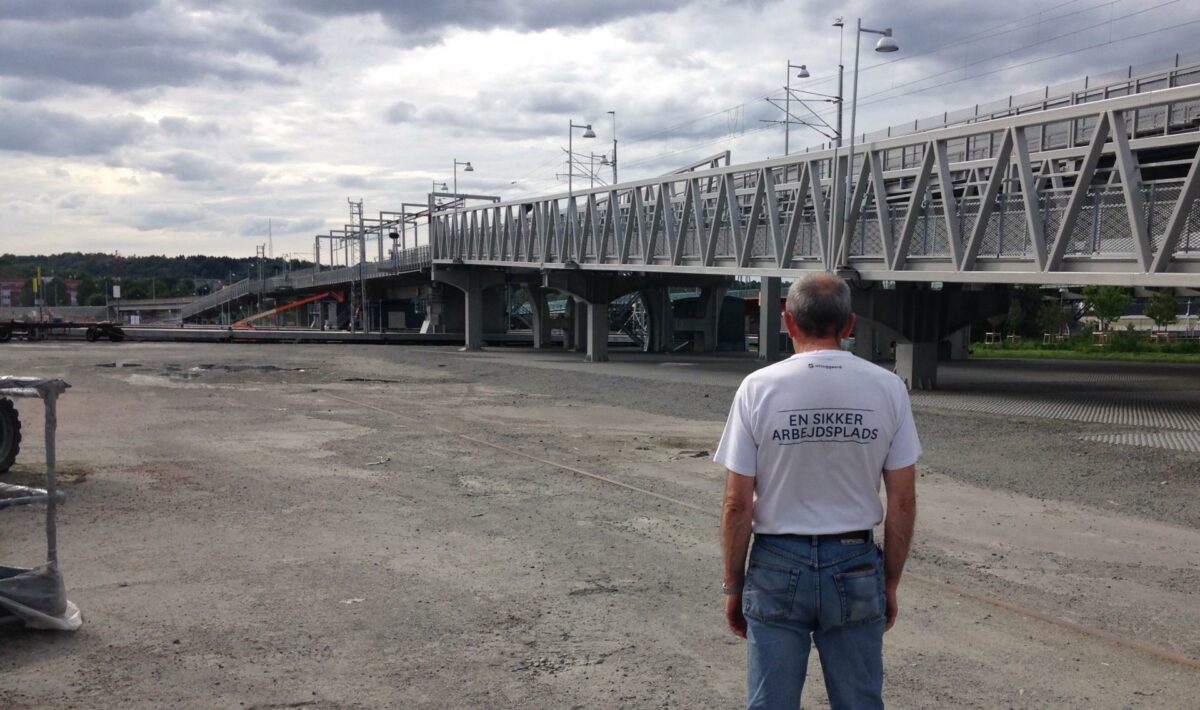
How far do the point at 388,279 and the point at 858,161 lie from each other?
2616 inches

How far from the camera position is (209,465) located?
44.9 feet

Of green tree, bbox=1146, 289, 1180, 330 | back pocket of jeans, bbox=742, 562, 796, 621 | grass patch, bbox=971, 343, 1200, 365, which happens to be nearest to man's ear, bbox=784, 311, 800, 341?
back pocket of jeans, bbox=742, 562, 796, 621

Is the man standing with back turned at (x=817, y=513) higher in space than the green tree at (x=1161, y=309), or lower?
lower

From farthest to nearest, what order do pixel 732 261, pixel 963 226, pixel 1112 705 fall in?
pixel 732 261 < pixel 963 226 < pixel 1112 705

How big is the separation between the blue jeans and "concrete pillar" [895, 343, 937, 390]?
27423 mm

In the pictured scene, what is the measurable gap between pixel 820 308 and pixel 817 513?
763 millimetres

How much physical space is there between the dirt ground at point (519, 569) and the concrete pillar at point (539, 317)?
170 feet

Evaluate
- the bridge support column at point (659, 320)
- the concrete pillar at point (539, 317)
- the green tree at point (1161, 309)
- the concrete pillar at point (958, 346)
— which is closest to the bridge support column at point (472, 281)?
the concrete pillar at point (539, 317)

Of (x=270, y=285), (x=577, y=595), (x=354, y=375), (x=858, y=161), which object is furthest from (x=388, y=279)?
(x=577, y=595)

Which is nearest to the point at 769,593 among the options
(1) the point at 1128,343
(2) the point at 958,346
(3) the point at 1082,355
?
(2) the point at 958,346

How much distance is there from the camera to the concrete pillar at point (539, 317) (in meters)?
71.2

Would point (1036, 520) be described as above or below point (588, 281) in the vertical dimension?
below

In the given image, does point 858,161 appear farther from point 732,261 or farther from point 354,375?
point 354,375

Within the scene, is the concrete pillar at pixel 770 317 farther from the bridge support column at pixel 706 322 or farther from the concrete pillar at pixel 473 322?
the concrete pillar at pixel 473 322
